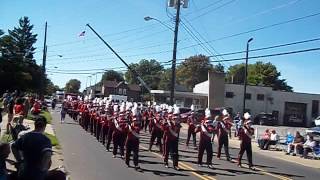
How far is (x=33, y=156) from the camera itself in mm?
7523

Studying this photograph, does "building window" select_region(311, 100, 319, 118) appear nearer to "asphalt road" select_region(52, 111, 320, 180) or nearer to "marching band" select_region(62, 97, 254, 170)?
"marching band" select_region(62, 97, 254, 170)

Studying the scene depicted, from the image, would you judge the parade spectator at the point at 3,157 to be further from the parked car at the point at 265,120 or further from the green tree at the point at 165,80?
the green tree at the point at 165,80

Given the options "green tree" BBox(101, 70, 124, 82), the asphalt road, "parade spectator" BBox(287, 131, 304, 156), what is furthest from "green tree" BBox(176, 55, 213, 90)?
the asphalt road

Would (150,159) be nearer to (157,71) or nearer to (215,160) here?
(215,160)

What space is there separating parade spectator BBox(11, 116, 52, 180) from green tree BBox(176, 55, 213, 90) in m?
116

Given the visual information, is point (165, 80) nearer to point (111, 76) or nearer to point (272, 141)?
point (111, 76)

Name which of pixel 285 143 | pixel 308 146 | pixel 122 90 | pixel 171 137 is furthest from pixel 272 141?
pixel 122 90

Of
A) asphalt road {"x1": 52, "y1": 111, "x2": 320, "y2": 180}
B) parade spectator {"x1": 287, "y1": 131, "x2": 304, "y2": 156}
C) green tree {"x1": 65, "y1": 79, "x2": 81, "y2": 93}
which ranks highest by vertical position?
green tree {"x1": 65, "y1": 79, "x2": 81, "y2": 93}

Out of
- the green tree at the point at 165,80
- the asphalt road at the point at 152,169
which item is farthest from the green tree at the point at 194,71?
the asphalt road at the point at 152,169

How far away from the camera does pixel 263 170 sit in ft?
61.4

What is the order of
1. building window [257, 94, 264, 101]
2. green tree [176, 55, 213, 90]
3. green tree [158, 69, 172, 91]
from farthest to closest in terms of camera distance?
green tree [158, 69, 172, 91] < green tree [176, 55, 213, 90] < building window [257, 94, 264, 101]

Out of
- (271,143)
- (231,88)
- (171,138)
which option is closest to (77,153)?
(171,138)

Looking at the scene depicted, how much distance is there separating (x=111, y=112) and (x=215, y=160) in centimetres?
491

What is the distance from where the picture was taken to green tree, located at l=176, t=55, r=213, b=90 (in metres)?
125
